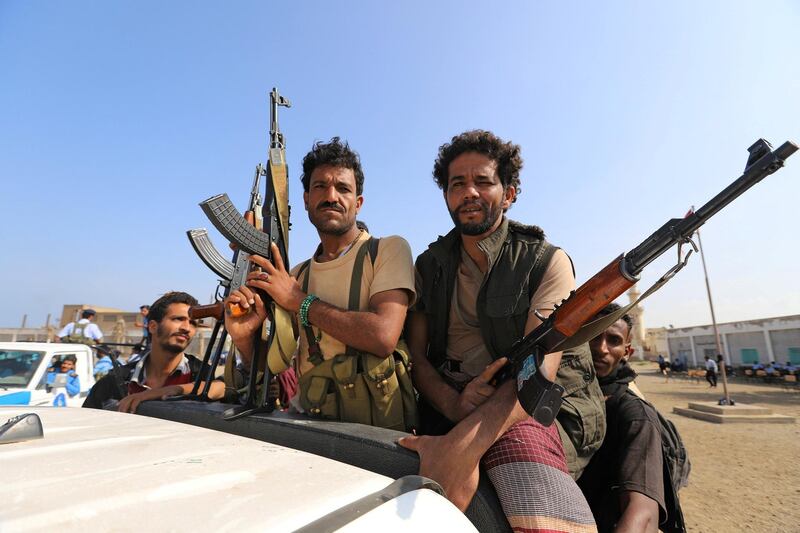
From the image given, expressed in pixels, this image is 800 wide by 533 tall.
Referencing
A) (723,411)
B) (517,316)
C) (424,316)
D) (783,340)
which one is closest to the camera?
(517,316)

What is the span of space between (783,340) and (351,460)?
38.7 metres

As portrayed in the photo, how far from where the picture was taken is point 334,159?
238cm

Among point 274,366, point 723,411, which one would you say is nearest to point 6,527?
point 274,366

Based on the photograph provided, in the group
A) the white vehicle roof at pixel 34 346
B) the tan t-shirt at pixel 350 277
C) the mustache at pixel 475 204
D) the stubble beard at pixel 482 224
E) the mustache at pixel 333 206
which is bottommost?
the white vehicle roof at pixel 34 346

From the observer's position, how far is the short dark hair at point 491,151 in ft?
7.75

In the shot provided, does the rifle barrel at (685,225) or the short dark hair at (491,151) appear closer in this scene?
the rifle barrel at (685,225)

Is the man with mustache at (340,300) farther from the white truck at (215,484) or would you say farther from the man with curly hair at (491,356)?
the white truck at (215,484)

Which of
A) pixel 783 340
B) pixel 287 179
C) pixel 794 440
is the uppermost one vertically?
pixel 287 179

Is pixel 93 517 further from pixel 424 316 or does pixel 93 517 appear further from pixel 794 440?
pixel 794 440

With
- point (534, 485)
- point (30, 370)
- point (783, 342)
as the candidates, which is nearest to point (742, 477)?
point (534, 485)

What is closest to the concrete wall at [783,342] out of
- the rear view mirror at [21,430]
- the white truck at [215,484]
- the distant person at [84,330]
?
the white truck at [215,484]

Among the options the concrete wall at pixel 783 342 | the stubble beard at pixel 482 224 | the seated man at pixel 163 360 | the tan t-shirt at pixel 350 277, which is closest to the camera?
the tan t-shirt at pixel 350 277

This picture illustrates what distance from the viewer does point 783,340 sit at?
2894 cm

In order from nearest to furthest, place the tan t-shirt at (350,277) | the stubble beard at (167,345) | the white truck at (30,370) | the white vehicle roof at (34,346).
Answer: the tan t-shirt at (350,277), the stubble beard at (167,345), the white truck at (30,370), the white vehicle roof at (34,346)
